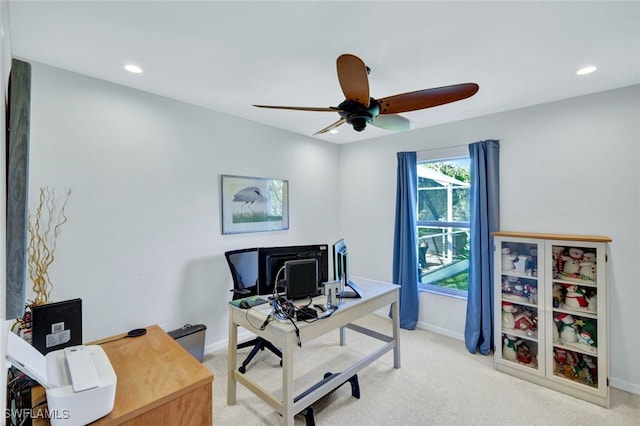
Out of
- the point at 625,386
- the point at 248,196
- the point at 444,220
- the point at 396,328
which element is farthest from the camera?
the point at 444,220

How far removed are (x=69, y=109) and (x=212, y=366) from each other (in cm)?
249

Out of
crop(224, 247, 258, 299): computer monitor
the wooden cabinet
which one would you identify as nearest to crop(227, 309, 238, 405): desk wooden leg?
crop(224, 247, 258, 299): computer monitor

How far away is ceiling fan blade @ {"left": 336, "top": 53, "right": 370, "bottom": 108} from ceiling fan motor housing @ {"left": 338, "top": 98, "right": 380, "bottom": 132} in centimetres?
4

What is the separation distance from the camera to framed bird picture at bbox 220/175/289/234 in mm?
3066

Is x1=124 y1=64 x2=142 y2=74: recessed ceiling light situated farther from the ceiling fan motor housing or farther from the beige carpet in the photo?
the beige carpet

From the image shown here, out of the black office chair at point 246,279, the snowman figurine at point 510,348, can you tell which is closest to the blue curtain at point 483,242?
the snowman figurine at point 510,348

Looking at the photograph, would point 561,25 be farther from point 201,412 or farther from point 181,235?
point 181,235

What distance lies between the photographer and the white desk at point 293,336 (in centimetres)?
174

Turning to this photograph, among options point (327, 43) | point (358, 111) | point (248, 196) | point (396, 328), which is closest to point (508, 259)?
point (396, 328)

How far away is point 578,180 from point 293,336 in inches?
112

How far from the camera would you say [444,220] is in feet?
11.5

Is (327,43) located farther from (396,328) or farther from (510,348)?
(510,348)

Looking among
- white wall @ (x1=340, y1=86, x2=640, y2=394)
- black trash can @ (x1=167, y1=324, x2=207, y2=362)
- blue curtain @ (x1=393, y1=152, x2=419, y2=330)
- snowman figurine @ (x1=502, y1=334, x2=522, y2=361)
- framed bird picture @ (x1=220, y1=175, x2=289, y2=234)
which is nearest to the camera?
white wall @ (x1=340, y1=86, x2=640, y2=394)

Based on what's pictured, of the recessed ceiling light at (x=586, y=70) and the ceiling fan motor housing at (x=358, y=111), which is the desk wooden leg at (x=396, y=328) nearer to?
the ceiling fan motor housing at (x=358, y=111)
